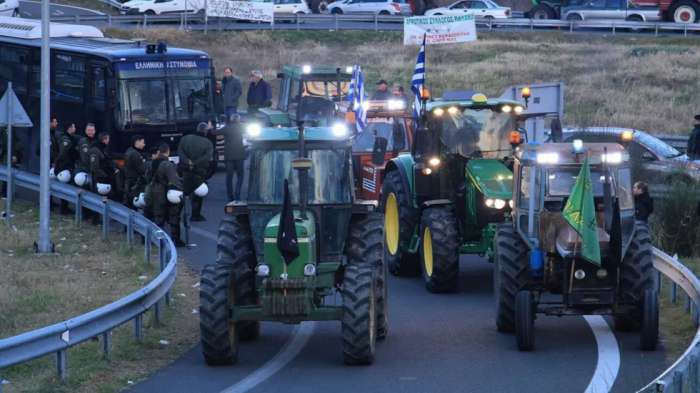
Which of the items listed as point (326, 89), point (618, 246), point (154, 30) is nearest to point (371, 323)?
point (618, 246)

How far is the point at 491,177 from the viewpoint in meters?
18.3

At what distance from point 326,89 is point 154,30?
29704 mm

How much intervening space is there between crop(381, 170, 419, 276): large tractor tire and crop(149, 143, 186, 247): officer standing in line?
11.2 ft

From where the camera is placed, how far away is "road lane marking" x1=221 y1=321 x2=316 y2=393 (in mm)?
13148

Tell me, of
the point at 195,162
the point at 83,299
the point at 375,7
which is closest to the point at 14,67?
the point at 195,162

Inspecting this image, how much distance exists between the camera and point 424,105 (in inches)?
758

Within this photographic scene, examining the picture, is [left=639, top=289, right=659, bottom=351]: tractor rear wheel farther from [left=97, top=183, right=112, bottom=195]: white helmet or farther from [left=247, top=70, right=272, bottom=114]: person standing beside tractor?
[left=247, top=70, right=272, bottom=114]: person standing beside tractor

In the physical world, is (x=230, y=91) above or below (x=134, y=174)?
above

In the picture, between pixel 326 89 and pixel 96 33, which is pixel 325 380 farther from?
pixel 96 33

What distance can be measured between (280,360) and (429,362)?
151 centimetres

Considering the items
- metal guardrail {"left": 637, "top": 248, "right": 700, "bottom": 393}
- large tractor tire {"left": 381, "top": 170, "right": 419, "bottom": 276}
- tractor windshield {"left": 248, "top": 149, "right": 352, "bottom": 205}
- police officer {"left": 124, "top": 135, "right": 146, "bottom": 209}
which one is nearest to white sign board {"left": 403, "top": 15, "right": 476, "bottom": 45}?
police officer {"left": 124, "top": 135, "right": 146, "bottom": 209}

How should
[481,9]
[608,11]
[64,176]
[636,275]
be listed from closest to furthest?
1. [636,275]
2. [64,176]
3. [608,11]
4. [481,9]

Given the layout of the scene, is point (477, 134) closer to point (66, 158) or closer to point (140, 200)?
point (140, 200)

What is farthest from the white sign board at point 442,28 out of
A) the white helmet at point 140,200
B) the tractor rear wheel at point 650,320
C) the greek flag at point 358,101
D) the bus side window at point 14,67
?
the tractor rear wheel at point 650,320
